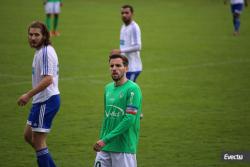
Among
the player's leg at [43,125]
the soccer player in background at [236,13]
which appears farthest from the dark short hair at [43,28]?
the soccer player in background at [236,13]

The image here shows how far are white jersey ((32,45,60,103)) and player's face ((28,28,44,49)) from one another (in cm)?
10

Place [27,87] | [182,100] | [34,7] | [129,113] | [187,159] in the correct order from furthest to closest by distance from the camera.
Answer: [34,7], [27,87], [182,100], [187,159], [129,113]

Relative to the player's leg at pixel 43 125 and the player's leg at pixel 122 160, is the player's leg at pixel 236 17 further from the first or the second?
the player's leg at pixel 122 160

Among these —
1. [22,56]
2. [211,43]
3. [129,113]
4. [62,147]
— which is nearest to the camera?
[129,113]

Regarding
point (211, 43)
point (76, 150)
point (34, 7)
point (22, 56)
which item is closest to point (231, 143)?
point (76, 150)

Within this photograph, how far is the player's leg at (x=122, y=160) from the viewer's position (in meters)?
7.45

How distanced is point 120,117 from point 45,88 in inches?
69.9

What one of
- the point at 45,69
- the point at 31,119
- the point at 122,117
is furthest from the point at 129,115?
the point at 31,119

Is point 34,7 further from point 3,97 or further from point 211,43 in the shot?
point 3,97

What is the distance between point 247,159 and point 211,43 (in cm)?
1509

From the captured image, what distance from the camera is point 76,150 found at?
448 inches

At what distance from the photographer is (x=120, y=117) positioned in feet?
24.6

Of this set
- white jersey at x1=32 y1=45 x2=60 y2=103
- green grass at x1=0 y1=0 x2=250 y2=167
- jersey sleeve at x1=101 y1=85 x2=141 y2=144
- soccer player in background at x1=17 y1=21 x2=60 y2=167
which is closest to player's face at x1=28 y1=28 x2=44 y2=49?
soccer player in background at x1=17 y1=21 x2=60 y2=167

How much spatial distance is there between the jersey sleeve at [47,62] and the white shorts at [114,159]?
186 centimetres
